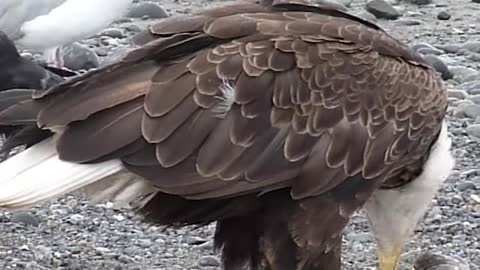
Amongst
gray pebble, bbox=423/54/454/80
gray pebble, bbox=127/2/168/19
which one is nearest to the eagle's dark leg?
gray pebble, bbox=423/54/454/80

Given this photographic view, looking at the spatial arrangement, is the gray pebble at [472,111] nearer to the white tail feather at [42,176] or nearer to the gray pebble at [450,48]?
the gray pebble at [450,48]

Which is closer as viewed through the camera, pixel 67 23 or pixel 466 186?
pixel 466 186

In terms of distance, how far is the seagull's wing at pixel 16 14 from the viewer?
8.89 m

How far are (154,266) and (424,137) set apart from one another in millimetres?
1548

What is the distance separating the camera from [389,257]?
6090mm

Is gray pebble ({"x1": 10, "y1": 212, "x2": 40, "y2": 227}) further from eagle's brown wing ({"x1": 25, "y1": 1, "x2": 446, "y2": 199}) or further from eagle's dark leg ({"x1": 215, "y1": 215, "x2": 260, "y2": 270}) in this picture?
eagle's brown wing ({"x1": 25, "y1": 1, "x2": 446, "y2": 199})

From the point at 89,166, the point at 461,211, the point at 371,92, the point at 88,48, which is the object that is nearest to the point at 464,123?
the point at 461,211

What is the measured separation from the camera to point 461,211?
7.46 meters

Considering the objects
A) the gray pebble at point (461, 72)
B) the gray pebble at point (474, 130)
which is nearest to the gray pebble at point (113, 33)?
the gray pebble at point (461, 72)

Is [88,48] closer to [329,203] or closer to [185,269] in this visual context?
[185,269]

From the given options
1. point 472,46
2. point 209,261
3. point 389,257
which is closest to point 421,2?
point 472,46

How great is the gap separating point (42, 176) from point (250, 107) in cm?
76

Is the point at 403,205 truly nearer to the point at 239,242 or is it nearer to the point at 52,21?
the point at 239,242

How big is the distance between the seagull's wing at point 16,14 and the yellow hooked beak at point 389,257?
3.50 m
